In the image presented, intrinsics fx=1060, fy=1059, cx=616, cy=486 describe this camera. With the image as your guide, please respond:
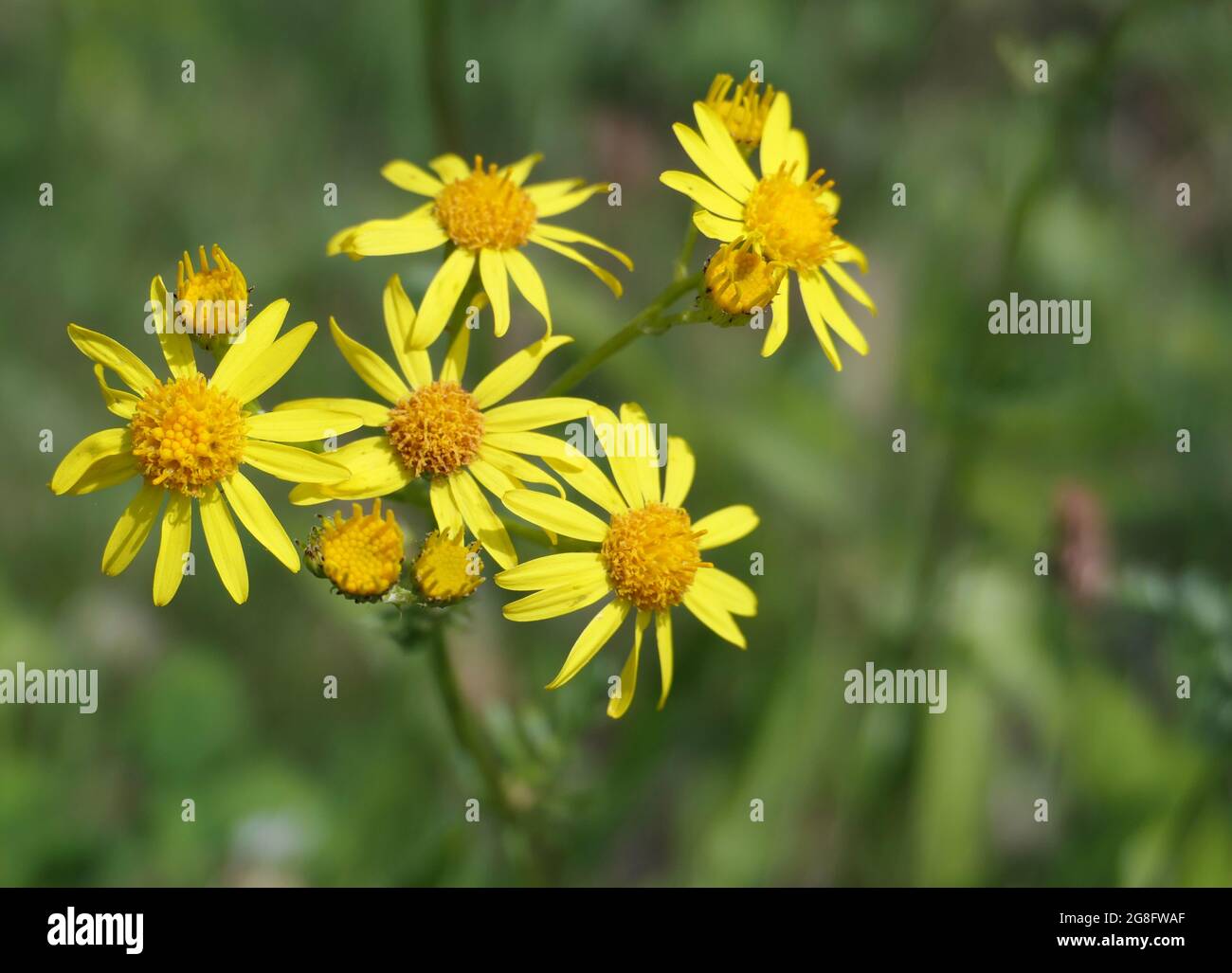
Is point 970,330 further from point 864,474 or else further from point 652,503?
point 652,503

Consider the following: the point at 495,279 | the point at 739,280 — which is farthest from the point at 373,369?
the point at 739,280

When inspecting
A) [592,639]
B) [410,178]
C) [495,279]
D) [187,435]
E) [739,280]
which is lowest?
[592,639]

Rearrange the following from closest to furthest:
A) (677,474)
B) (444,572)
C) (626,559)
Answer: (444,572)
(626,559)
(677,474)

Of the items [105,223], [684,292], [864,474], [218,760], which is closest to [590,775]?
[218,760]

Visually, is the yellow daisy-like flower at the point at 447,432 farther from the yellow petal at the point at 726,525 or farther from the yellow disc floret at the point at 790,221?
the yellow disc floret at the point at 790,221

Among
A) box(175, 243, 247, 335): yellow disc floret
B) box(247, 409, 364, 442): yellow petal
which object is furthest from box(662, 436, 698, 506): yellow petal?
box(175, 243, 247, 335): yellow disc floret

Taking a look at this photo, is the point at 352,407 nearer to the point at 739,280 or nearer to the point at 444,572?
the point at 444,572

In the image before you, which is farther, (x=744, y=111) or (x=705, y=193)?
(x=744, y=111)
